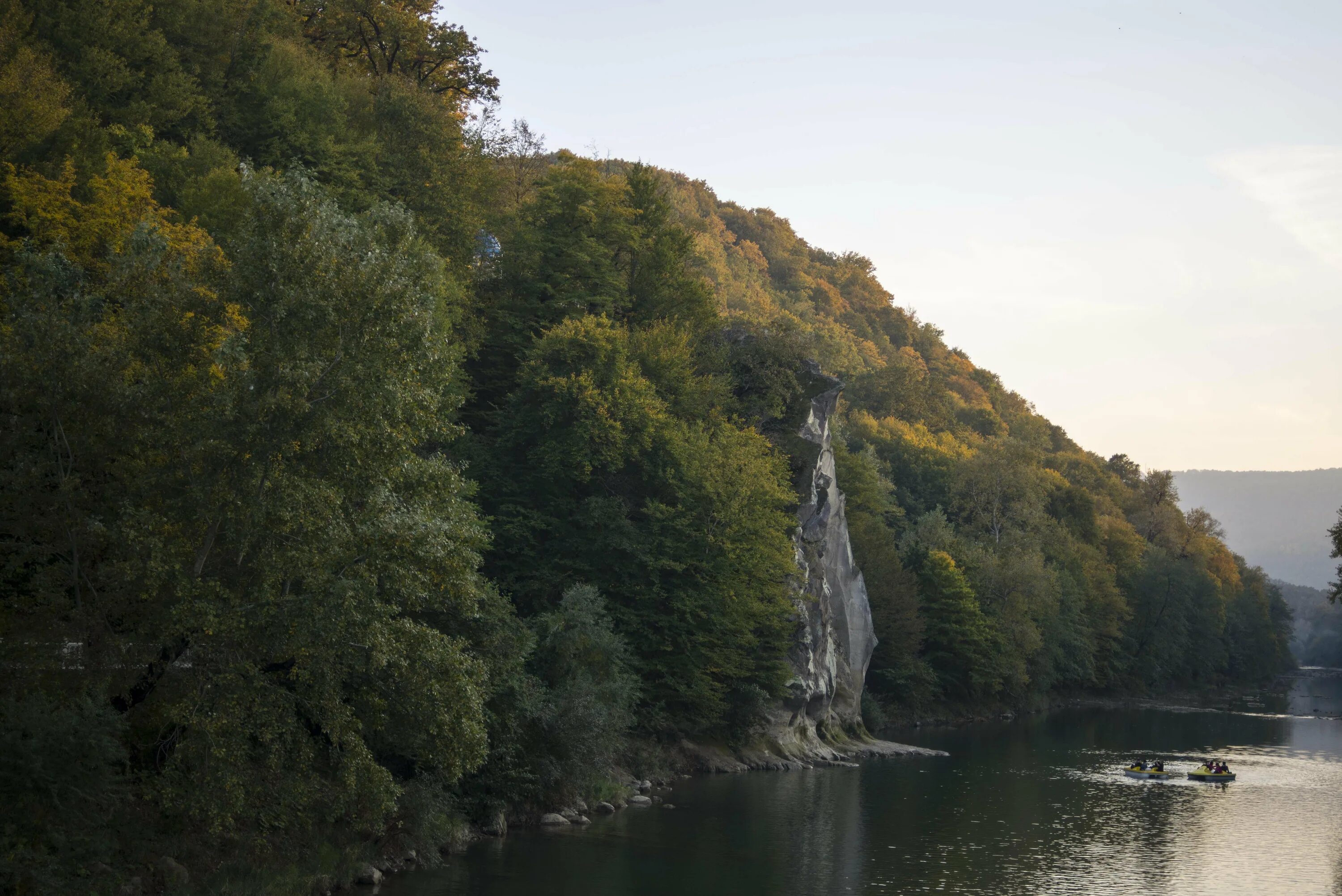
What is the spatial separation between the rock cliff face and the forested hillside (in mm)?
1691

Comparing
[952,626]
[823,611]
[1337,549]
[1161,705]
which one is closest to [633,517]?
[823,611]

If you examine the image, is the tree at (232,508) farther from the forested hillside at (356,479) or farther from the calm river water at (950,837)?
the calm river water at (950,837)

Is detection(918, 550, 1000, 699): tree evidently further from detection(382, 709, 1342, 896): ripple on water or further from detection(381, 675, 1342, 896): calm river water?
detection(382, 709, 1342, 896): ripple on water

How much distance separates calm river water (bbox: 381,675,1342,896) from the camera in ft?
112

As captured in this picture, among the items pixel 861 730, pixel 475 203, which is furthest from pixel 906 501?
pixel 475 203

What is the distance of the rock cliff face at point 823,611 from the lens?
63500 millimetres

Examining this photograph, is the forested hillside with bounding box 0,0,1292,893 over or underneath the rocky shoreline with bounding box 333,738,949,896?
over

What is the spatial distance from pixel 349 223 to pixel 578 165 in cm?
3398

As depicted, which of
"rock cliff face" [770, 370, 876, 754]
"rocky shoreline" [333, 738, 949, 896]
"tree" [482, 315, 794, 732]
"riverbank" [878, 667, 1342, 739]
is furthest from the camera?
"riverbank" [878, 667, 1342, 739]

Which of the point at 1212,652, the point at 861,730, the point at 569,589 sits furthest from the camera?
the point at 1212,652

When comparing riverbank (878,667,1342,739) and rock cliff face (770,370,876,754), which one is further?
riverbank (878,667,1342,739)

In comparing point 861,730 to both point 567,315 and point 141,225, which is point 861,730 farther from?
point 141,225

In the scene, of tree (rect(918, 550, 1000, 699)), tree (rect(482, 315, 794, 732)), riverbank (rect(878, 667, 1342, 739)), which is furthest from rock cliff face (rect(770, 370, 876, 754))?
tree (rect(918, 550, 1000, 699))

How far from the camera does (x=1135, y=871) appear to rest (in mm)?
38250
